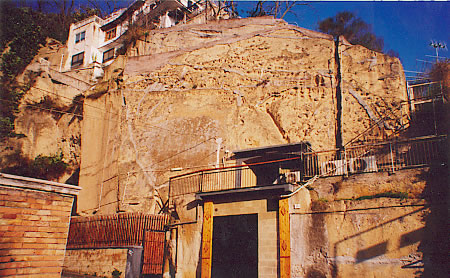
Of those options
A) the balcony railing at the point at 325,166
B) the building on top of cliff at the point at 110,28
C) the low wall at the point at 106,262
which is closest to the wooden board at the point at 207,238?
the balcony railing at the point at 325,166

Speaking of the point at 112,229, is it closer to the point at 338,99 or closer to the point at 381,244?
the point at 381,244

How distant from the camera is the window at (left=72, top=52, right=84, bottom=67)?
41.5 meters

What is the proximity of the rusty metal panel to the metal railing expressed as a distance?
0.87 ft

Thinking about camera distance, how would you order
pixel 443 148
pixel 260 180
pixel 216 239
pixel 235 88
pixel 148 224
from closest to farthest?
pixel 443 148, pixel 216 239, pixel 148 224, pixel 260 180, pixel 235 88

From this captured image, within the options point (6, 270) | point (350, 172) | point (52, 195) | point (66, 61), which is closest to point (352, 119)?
point (350, 172)

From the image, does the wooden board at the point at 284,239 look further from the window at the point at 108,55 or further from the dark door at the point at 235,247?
the window at the point at 108,55

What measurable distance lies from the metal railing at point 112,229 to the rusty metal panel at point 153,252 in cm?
26

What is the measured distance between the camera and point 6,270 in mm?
10891

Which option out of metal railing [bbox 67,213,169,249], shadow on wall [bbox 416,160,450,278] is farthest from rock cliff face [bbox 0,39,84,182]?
shadow on wall [bbox 416,160,450,278]

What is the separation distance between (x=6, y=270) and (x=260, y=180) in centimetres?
1123

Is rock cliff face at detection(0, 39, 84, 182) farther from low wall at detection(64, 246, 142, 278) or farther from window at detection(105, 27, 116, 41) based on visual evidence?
window at detection(105, 27, 116, 41)

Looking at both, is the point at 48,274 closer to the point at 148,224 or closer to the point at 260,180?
the point at 148,224

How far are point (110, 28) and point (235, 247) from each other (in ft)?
105

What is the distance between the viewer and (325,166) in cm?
1727
